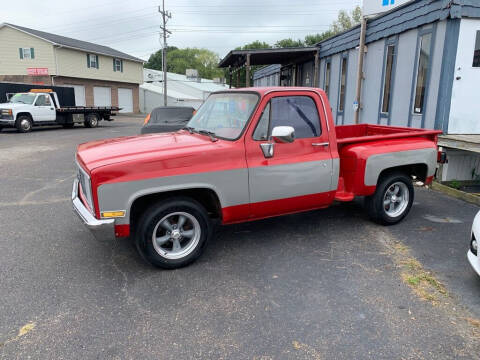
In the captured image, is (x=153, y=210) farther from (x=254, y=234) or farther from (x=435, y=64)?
(x=435, y=64)

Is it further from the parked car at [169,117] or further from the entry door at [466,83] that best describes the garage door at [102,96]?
the entry door at [466,83]

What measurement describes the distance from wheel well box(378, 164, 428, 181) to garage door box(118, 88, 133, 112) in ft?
124

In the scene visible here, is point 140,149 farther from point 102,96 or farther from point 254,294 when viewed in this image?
point 102,96

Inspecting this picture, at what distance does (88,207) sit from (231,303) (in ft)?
5.98

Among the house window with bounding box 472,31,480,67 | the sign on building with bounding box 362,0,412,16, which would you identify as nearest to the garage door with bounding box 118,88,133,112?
the sign on building with bounding box 362,0,412,16

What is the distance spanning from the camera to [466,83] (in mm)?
8102

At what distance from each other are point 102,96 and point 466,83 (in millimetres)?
35007

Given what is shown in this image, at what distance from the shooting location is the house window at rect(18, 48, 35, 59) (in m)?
32.3

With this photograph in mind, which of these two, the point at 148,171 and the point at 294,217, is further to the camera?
the point at 294,217

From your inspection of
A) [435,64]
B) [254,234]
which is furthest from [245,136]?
[435,64]

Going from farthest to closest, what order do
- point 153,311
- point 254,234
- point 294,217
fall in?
point 294,217 < point 254,234 < point 153,311

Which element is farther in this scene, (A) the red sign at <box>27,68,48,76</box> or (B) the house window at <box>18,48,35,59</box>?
(B) the house window at <box>18,48,35,59</box>

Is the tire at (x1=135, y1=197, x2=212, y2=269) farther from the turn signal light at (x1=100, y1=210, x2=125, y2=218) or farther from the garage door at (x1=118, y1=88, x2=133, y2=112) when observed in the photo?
the garage door at (x1=118, y1=88, x2=133, y2=112)

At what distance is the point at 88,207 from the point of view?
403 cm
